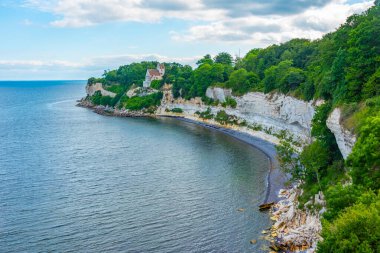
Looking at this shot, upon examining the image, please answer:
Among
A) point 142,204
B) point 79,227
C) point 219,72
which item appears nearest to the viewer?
point 79,227

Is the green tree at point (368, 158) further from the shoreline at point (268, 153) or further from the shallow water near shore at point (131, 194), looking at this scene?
the shoreline at point (268, 153)

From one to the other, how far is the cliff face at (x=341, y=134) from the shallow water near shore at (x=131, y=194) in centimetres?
1050

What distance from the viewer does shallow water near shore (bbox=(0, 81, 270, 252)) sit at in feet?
112

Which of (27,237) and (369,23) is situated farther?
(369,23)

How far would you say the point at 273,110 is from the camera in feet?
259

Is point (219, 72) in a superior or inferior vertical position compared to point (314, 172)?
superior

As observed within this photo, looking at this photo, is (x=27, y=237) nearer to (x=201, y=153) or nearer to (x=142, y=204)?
(x=142, y=204)

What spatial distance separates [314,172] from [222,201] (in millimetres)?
10915

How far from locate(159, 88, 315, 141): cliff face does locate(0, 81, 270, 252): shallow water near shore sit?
841 cm

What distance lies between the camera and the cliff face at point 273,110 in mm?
65875

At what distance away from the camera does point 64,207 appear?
41.2 m

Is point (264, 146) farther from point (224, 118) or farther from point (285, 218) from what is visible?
point (285, 218)

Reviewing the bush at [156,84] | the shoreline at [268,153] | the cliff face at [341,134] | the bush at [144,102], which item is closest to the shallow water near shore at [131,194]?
the shoreline at [268,153]

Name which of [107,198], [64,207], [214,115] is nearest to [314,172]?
[107,198]
